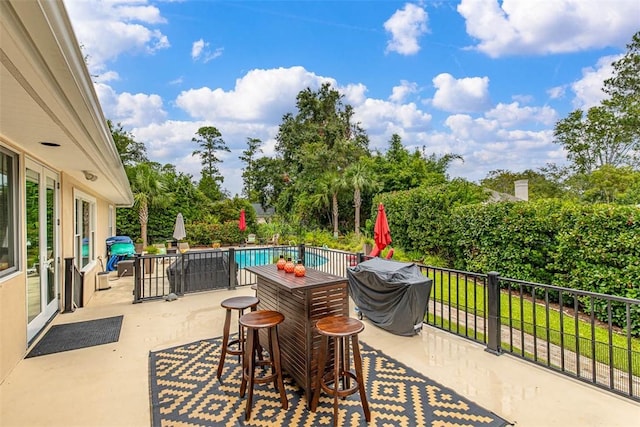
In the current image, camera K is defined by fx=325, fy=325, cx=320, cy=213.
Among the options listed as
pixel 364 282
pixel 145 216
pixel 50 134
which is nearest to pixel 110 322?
pixel 50 134

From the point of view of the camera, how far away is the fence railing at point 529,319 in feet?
9.98

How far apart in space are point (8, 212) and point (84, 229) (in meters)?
4.23

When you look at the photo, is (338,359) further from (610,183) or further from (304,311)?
(610,183)

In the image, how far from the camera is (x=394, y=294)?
4.14 metres

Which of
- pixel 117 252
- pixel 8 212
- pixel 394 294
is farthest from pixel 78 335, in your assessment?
pixel 117 252

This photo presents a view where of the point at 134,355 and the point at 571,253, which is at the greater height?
the point at 571,253

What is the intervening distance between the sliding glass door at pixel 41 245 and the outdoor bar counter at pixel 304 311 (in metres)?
3.18

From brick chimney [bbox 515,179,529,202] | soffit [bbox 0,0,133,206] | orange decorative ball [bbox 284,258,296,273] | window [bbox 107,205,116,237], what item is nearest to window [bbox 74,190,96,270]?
soffit [bbox 0,0,133,206]

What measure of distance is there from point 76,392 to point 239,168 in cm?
2675

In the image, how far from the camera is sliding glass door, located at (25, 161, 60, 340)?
401 cm

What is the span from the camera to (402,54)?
11.8 m

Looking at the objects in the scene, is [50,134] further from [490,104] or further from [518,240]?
[490,104]

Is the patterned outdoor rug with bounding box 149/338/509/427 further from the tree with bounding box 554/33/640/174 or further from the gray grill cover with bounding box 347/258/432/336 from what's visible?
the tree with bounding box 554/33/640/174

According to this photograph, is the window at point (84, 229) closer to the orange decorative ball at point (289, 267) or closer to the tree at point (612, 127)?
the orange decorative ball at point (289, 267)
